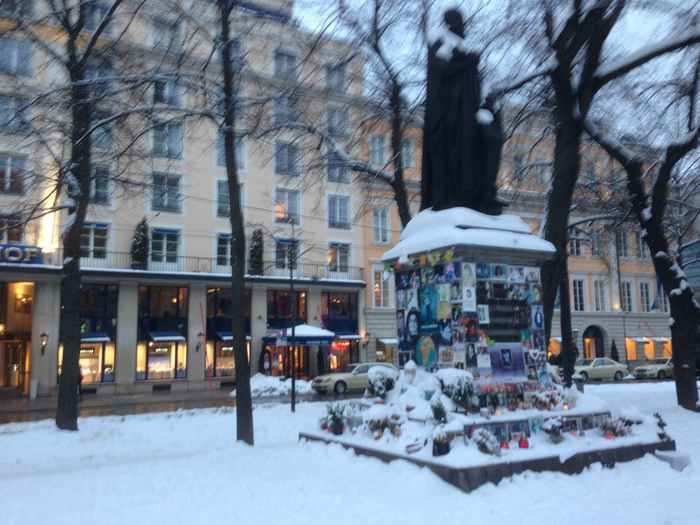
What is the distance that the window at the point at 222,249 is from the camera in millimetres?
37406

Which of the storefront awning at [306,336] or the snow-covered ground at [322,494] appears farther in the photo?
the storefront awning at [306,336]

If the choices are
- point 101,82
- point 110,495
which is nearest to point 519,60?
point 101,82

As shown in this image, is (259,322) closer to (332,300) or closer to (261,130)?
(332,300)

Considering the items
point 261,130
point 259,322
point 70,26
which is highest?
point 70,26

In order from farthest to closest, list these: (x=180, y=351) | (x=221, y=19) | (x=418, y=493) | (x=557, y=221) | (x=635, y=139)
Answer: (x=180, y=351), (x=635, y=139), (x=557, y=221), (x=221, y=19), (x=418, y=493)

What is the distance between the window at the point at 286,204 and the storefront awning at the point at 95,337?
11.3 m

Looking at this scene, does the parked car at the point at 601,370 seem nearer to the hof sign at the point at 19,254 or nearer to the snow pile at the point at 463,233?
the hof sign at the point at 19,254

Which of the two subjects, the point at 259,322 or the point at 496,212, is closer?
the point at 496,212

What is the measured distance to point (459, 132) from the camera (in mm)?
9648

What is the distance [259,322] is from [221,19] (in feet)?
88.2

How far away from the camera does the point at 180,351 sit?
36.1 meters

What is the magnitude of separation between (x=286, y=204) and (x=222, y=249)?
15.7 feet

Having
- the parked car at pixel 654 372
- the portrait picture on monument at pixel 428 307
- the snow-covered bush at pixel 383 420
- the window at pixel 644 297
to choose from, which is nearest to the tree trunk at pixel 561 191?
the portrait picture on monument at pixel 428 307

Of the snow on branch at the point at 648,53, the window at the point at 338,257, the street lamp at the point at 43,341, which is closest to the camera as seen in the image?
the snow on branch at the point at 648,53
